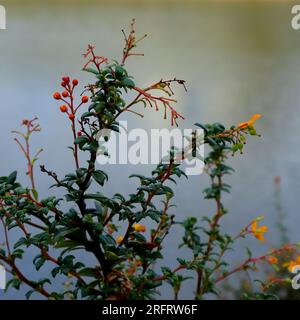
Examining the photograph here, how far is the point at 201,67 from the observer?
151 cm

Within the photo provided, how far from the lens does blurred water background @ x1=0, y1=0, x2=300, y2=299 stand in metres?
1.38

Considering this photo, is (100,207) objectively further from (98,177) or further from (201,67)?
(201,67)

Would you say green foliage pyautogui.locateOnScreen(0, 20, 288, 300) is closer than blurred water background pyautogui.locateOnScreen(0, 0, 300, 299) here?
Yes

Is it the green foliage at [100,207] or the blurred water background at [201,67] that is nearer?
the green foliage at [100,207]

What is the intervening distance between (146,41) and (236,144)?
982 mm

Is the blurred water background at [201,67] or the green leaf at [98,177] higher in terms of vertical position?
the blurred water background at [201,67]

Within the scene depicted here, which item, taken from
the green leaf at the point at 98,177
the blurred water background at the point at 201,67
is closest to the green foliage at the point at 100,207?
the green leaf at the point at 98,177

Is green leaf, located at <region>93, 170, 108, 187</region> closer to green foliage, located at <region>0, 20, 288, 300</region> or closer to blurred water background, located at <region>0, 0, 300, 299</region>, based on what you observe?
green foliage, located at <region>0, 20, 288, 300</region>

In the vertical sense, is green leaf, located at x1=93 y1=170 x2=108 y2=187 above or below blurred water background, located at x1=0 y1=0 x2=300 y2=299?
below

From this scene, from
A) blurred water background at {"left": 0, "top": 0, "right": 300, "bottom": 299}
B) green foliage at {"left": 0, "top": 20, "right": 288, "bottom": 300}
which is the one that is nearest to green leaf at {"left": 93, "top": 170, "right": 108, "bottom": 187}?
green foliage at {"left": 0, "top": 20, "right": 288, "bottom": 300}

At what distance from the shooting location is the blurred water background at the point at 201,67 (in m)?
1.38

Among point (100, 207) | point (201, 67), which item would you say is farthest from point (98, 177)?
point (201, 67)

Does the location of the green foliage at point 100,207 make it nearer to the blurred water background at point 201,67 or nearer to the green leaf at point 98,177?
the green leaf at point 98,177
